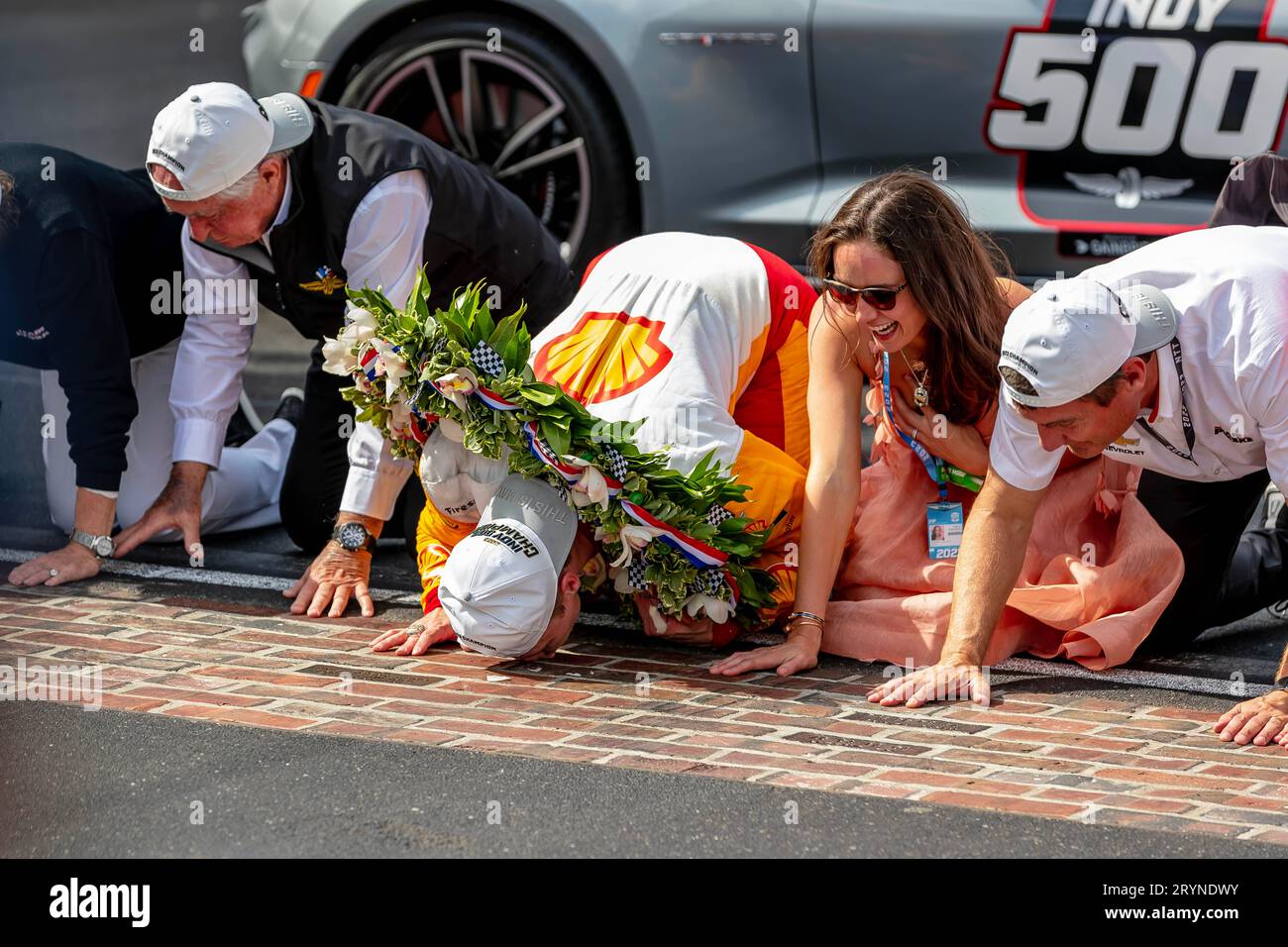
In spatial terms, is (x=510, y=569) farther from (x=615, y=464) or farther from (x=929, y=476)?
(x=929, y=476)

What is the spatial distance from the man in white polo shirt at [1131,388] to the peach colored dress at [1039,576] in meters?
0.24

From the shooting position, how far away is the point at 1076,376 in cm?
383

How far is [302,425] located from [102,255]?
0.98 metres

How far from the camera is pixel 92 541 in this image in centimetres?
544

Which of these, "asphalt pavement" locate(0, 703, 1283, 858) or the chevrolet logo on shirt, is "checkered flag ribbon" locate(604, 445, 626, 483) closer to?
"asphalt pavement" locate(0, 703, 1283, 858)

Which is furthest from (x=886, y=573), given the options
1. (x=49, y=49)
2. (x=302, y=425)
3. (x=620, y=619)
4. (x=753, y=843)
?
(x=49, y=49)

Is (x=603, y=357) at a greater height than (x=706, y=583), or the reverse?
(x=603, y=357)

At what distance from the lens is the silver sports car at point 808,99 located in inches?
236

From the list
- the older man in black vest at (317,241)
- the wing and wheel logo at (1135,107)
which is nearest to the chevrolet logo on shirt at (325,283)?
the older man in black vest at (317,241)

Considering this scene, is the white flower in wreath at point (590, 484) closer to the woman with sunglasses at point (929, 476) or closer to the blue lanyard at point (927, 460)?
the woman with sunglasses at point (929, 476)

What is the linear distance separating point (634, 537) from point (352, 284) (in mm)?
1398

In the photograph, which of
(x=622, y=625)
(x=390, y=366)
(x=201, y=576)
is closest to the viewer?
(x=390, y=366)

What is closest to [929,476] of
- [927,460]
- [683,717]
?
[927,460]

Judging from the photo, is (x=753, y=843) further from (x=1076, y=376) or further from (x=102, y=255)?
(x=102, y=255)
